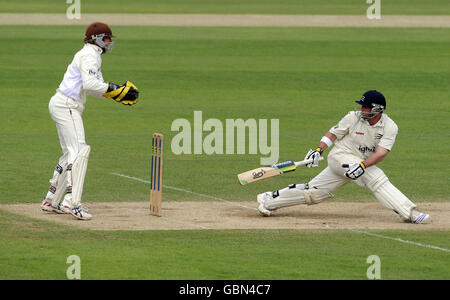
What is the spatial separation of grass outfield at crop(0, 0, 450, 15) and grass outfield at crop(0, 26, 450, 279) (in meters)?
6.87

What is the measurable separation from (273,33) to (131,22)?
5.87 meters

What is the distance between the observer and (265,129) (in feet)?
66.2

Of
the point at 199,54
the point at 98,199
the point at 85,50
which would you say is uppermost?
the point at 199,54

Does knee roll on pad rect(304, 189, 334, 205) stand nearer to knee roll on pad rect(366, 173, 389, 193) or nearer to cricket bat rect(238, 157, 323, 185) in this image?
cricket bat rect(238, 157, 323, 185)

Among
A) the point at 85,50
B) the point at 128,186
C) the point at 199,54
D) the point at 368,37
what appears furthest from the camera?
the point at 368,37

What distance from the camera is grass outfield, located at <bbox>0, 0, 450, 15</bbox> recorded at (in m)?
41.9

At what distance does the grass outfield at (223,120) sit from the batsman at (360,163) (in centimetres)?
79

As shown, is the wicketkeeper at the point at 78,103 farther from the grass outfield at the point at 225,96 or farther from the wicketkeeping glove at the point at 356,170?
the wicketkeeping glove at the point at 356,170

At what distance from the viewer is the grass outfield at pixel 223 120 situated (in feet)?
33.8

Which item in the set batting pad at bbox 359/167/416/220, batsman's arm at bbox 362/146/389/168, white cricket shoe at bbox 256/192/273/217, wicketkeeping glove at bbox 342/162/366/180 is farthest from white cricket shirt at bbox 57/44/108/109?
batting pad at bbox 359/167/416/220

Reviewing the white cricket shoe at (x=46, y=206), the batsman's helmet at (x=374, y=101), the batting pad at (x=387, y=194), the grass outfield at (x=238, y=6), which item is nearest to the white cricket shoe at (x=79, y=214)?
the white cricket shoe at (x=46, y=206)

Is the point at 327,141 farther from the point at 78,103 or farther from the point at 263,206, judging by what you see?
the point at 78,103

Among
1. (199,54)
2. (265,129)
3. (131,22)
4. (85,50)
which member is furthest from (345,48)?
(85,50)
